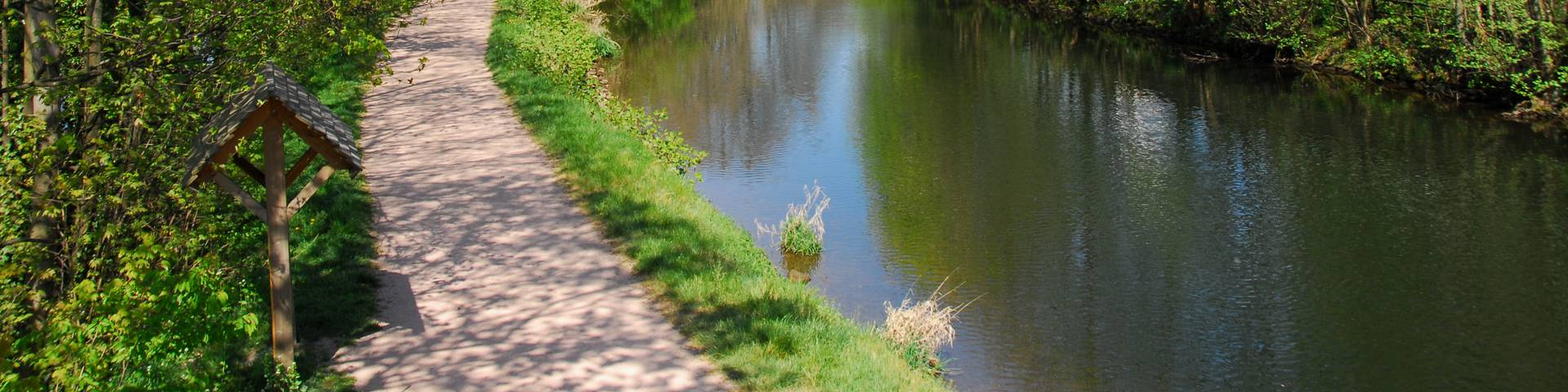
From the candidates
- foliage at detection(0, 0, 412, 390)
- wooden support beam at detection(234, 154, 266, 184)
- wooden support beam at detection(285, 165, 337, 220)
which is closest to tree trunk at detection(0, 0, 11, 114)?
foliage at detection(0, 0, 412, 390)

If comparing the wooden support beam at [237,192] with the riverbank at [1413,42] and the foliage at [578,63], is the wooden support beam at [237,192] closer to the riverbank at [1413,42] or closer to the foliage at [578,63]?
the foliage at [578,63]

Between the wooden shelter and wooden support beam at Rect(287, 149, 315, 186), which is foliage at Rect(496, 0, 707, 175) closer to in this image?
wooden support beam at Rect(287, 149, 315, 186)

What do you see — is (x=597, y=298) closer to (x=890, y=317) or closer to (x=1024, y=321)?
(x=890, y=317)

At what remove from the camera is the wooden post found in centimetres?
794

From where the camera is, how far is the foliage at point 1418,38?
20.8m

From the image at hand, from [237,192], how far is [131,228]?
606 mm

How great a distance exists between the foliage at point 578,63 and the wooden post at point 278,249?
728 cm

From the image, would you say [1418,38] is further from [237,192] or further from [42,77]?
[42,77]

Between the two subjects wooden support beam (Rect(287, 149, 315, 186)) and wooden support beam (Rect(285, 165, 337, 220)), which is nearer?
wooden support beam (Rect(285, 165, 337, 220))

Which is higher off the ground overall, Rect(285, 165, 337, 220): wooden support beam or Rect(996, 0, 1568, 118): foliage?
Rect(285, 165, 337, 220): wooden support beam

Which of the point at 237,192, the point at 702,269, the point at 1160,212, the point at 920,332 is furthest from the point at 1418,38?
the point at 237,192

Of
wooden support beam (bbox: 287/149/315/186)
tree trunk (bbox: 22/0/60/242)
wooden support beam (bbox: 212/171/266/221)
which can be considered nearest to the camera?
tree trunk (bbox: 22/0/60/242)

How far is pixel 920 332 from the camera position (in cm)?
1079

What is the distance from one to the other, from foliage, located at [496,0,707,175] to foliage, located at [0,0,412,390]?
6.35 m
